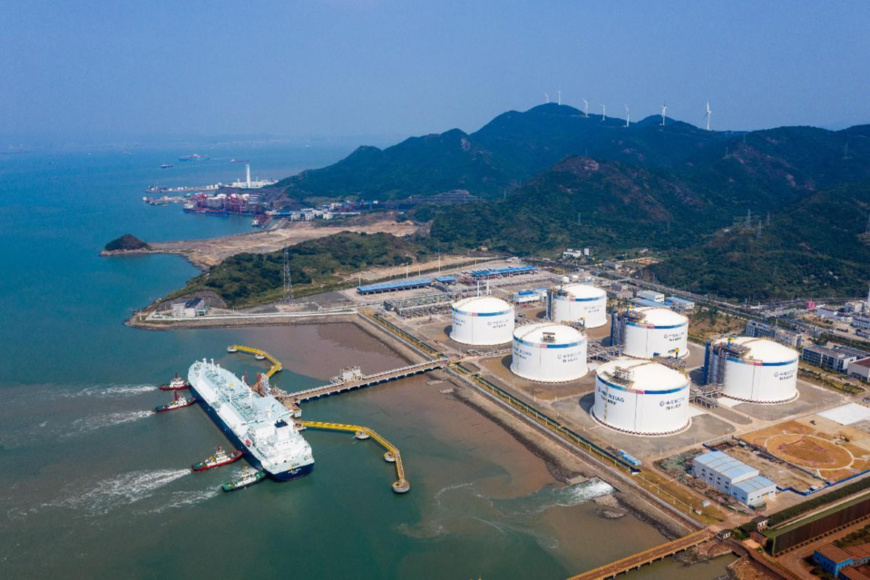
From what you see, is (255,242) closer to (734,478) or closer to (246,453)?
(246,453)

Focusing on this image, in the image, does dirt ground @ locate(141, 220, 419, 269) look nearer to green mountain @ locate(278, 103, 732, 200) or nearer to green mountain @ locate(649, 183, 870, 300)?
green mountain @ locate(278, 103, 732, 200)

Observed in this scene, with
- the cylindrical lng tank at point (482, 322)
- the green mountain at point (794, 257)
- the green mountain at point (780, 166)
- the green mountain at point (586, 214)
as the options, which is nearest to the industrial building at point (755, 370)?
the cylindrical lng tank at point (482, 322)

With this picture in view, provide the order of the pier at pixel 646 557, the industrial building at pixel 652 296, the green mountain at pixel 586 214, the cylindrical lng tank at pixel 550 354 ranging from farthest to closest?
the green mountain at pixel 586 214 < the industrial building at pixel 652 296 < the cylindrical lng tank at pixel 550 354 < the pier at pixel 646 557

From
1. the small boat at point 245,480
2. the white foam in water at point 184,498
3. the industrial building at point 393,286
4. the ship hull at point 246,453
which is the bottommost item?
the white foam in water at point 184,498

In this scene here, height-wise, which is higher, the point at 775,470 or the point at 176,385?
the point at 176,385

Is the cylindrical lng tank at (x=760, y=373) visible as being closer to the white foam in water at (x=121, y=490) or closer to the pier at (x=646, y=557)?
the pier at (x=646, y=557)

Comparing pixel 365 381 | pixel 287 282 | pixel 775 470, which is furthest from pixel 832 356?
pixel 287 282

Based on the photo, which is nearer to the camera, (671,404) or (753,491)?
(753,491)
